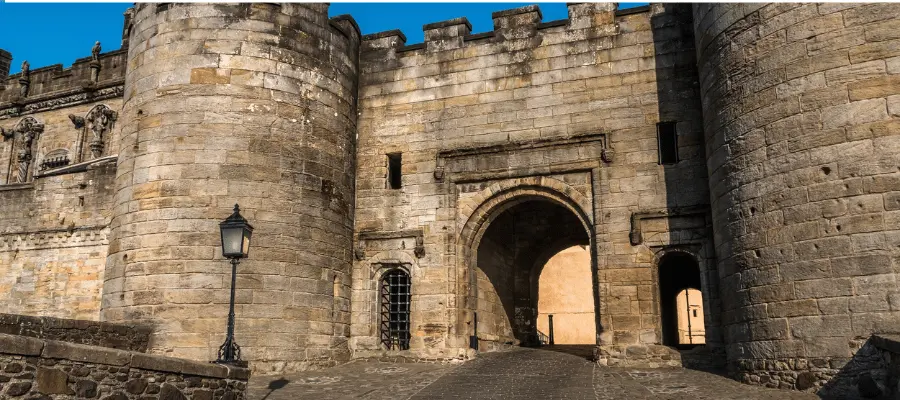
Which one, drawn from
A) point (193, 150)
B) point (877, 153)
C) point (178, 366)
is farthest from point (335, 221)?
point (877, 153)

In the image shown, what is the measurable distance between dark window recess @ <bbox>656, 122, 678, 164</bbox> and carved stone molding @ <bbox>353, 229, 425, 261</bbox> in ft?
14.0

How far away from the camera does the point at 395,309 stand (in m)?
13.1

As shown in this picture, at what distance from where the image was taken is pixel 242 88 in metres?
11.8

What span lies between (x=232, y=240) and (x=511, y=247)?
855 cm

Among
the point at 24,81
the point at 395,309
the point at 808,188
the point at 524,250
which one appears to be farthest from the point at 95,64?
the point at 808,188

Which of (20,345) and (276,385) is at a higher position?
(20,345)

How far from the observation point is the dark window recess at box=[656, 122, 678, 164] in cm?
1186

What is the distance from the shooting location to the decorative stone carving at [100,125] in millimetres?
19094

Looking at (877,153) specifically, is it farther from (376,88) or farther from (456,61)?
(376,88)

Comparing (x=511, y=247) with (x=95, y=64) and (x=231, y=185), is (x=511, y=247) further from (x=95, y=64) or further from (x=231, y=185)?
(x=95, y=64)

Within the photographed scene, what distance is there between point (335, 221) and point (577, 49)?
520cm

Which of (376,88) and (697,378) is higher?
(376,88)

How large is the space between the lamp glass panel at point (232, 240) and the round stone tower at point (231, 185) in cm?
312

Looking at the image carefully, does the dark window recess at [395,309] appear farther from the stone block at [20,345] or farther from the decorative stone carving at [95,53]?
the decorative stone carving at [95,53]
